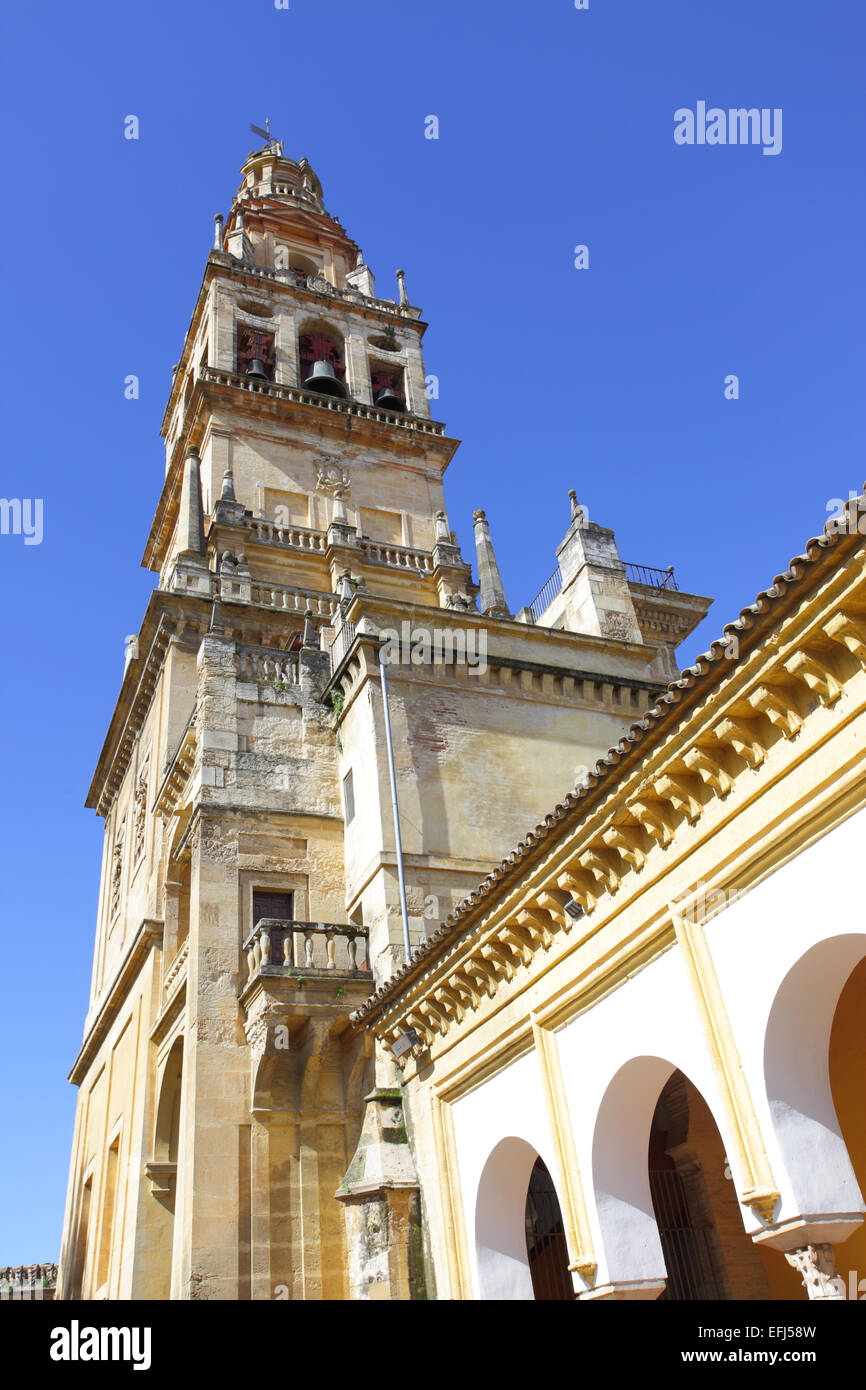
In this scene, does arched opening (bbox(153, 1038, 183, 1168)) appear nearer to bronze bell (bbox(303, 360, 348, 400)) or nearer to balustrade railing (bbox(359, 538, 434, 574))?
balustrade railing (bbox(359, 538, 434, 574))

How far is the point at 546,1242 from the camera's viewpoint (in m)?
13.4

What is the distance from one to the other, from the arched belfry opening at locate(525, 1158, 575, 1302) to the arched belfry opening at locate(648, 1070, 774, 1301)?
1.21 meters

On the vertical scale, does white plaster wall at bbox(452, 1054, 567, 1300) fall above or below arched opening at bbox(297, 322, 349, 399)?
below

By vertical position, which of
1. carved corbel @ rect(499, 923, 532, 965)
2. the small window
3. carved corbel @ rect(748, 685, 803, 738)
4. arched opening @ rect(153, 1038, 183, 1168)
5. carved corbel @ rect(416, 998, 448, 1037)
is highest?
the small window

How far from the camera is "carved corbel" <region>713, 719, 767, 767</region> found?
26.6 ft

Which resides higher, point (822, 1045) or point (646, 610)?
point (646, 610)

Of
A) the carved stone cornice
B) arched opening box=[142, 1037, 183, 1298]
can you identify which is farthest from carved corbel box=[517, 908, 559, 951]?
arched opening box=[142, 1037, 183, 1298]

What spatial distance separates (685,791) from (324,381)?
25.7 metres

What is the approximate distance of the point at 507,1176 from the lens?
1147 cm

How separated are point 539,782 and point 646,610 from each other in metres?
8.37

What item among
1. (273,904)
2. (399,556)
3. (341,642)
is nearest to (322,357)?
(399,556)
